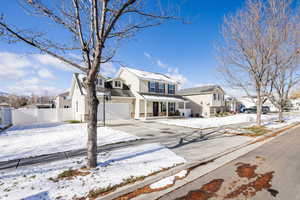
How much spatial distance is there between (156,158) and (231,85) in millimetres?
10660

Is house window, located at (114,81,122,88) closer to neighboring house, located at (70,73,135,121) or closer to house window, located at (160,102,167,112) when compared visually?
neighboring house, located at (70,73,135,121)

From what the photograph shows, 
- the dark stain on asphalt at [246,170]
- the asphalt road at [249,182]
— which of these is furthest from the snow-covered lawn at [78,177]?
the dark stain on asphalt at [246,170]

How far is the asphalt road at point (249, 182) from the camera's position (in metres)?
2.90

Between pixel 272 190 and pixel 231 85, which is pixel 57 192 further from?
pixel 231 85

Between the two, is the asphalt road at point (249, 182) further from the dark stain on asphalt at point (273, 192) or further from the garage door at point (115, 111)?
the garage door at point (115, 111)

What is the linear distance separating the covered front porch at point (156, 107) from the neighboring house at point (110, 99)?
55.2 inches

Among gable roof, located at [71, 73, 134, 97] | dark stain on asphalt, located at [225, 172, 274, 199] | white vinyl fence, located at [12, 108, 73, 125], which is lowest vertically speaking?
dark stain on asphalt, located at [225, 172, 274, 199]

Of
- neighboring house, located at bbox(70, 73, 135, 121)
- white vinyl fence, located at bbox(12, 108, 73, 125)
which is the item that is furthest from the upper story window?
white vinyl fence, located at bbox(12, 108, 73, 125)

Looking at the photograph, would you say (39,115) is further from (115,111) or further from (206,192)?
(206,192)

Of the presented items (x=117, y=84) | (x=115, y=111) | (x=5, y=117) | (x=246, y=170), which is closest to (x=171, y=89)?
(x=117, y=84)

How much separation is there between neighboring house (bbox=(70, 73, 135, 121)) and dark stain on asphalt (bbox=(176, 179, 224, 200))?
13.2 metres

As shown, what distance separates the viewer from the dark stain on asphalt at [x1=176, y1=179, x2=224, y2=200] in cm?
285

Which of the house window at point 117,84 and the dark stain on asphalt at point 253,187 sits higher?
the house window at point 117,84

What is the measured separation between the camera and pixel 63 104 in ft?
74.5
